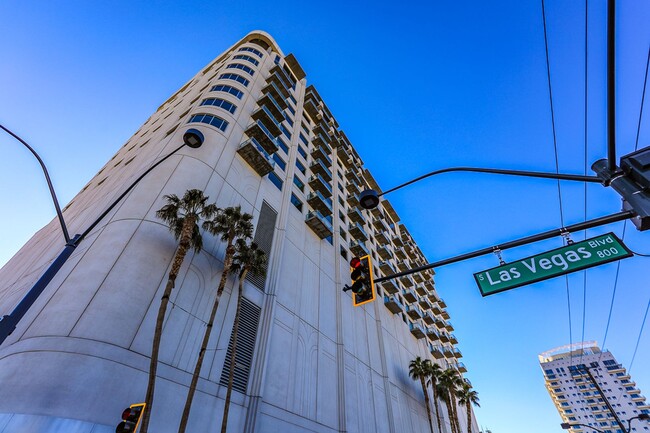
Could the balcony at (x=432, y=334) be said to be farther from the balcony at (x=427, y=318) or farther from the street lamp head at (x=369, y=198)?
the street lamp head at (x=369, y=198)

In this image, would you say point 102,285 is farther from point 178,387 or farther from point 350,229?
point 350,229

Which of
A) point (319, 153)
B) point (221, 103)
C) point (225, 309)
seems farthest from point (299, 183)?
point (225, 309)

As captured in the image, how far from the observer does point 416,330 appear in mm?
45469

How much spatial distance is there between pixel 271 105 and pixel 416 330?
119 ft

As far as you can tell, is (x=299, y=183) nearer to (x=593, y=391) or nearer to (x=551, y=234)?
(x=551, y=234)

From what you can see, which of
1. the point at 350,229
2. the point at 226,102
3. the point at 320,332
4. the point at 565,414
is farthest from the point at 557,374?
the point at 226,102

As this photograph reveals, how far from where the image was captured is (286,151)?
115ft

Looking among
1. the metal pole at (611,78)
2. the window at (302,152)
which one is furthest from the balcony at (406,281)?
the metal pole at (611,78)

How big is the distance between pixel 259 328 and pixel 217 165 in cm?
1189

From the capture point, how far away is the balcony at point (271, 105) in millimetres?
32438

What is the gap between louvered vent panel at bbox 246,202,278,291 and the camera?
72.0 feet

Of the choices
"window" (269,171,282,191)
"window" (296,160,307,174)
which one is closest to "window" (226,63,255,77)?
"window" (296,160,307,174)

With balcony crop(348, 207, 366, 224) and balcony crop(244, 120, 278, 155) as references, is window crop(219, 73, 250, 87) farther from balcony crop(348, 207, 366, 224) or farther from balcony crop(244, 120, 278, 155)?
balcony crop(348, 207, 366, 224)

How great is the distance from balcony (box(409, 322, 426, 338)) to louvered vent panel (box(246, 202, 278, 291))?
30.0 metres
